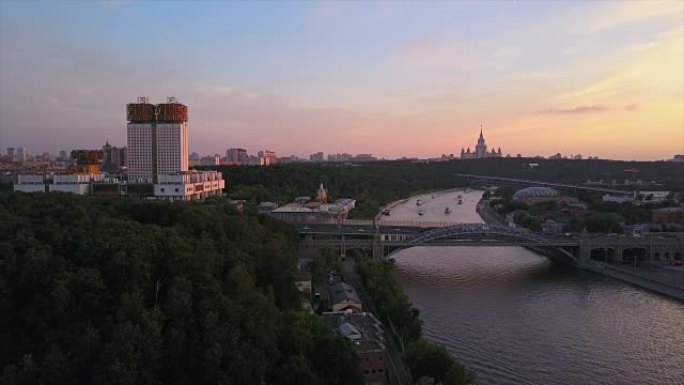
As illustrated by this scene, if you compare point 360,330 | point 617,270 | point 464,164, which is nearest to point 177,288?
point 360,330

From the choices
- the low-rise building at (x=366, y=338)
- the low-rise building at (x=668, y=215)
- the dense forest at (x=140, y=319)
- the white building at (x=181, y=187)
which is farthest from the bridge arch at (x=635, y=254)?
the white building at (x=181, y=187)

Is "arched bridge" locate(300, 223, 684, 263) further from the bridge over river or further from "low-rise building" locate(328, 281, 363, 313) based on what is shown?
"low-rise building" locate(328, 281, 363, 313)

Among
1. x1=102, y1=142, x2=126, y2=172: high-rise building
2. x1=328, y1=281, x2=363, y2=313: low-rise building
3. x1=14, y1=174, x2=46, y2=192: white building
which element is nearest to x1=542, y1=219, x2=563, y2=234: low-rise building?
x1=328, y1=281, x2=363, y2=313: low-rise building

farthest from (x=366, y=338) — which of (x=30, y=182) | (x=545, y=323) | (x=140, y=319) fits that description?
(x=30, y=182)

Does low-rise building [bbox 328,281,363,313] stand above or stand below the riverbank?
above

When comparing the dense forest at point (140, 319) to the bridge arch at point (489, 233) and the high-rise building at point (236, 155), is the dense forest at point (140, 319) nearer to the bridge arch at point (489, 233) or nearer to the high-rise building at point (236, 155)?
the bridge arch at point (489, 233)

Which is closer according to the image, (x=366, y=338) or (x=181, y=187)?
(x=366, y=338)

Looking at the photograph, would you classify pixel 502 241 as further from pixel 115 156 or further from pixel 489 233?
pixel 115 156
